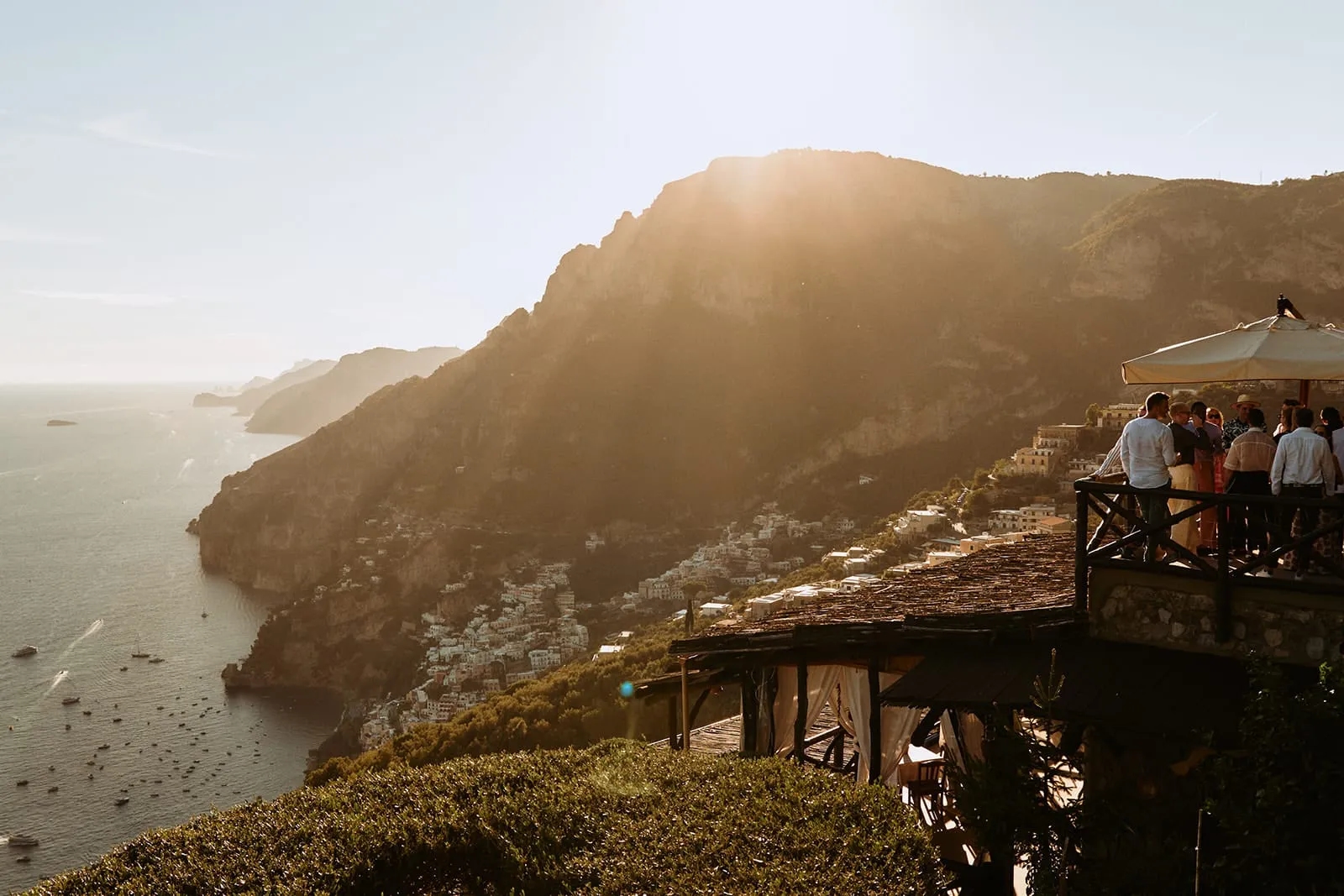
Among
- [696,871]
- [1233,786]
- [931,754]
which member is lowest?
[931,754]

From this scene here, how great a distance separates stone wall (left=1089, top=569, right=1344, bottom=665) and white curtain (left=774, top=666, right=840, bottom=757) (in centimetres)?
318

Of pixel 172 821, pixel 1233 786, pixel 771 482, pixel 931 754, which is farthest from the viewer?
pixel 771 482

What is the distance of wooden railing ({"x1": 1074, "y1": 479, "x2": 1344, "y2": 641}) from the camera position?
6.30 m

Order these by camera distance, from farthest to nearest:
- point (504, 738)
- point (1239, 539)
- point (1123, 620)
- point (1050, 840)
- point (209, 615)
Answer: point (209, 615), point (504, 738), point (1239, 539), point (1123, 620), point (1050, 840)

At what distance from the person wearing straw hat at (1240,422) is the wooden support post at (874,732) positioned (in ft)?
14.2

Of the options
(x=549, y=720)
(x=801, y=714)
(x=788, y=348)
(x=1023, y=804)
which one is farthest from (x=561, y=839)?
(x=788, y=348)

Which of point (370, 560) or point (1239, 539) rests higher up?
point (1239, 539)

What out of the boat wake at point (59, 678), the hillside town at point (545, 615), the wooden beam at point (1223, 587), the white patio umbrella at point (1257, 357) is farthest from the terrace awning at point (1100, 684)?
the boat wake at point (59, 678)

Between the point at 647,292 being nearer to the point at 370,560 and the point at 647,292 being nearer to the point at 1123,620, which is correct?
the point at 370,560

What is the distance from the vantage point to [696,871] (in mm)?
6504

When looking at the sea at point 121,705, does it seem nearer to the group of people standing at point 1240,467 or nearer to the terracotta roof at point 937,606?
the terracotta roof at point 937,606

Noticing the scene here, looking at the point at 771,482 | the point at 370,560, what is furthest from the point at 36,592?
the point at 771,482

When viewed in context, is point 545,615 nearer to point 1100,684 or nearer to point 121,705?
point 121,705

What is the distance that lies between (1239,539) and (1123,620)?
2082 mm
